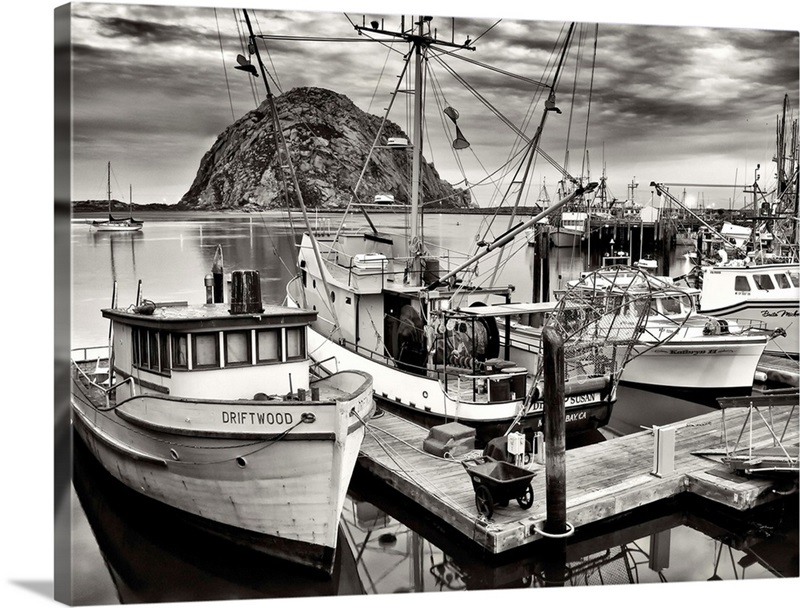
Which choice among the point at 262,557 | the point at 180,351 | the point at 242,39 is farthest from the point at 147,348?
the point at 242,39

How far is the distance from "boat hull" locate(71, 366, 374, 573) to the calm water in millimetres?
298

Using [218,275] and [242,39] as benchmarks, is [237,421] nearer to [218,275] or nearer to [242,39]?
[218,275]

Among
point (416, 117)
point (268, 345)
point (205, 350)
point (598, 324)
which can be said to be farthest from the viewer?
point (416, 117)

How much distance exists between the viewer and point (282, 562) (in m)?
6.55

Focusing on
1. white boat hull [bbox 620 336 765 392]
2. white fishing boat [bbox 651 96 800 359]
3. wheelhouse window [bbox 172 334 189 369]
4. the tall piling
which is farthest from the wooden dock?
white fishing boat [bbox 651 96 800 359]

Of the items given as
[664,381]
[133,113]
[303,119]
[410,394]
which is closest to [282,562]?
[410,394]

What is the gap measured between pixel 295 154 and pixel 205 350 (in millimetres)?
2579

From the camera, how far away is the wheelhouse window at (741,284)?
1443 cm

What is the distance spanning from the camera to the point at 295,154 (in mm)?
8242

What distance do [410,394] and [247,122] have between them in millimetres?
3950

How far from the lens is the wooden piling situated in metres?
6.50

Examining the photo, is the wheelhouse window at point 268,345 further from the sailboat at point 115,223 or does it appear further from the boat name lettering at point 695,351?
the boat name lettering at point 695,351

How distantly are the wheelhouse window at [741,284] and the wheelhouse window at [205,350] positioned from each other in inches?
445

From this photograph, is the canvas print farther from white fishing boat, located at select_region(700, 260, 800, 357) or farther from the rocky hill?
white fishing boat, located at select_region(700, 260, 800, 357)
